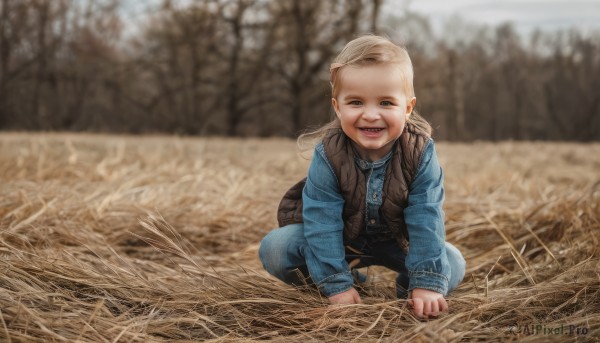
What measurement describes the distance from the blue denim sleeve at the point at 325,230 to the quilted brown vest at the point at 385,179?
1.3 inches

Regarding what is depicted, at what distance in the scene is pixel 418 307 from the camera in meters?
1.54

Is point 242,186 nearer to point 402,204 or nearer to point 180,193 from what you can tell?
point 180,193

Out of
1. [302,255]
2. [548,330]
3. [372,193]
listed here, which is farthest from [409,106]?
[548,330]

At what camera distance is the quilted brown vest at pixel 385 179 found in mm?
1698

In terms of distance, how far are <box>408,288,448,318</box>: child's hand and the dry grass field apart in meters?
0.03

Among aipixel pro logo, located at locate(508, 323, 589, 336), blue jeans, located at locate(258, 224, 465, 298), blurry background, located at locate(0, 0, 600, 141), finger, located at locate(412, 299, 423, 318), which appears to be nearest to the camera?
aipixel pro logo, located at locate(508, 323, 589, 336)

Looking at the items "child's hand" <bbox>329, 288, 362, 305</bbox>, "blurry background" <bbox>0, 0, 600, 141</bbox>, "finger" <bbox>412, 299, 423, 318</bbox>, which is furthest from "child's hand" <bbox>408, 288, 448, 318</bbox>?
"blurry background" <bbox>0, 0, 600, 141</bbox>

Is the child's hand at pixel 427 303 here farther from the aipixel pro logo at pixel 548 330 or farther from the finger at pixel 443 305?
the aipixel pro logo at pixel 548 330

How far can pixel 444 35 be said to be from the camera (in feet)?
110

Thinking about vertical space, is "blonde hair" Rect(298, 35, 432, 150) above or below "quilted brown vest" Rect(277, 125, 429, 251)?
above

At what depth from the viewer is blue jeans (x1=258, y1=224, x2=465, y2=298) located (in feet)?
5.88

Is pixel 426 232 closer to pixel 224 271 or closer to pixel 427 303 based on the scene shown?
pixel 427 303

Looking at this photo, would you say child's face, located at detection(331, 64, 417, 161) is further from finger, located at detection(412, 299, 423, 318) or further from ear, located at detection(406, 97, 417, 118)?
finger, located at detection(412, 299, 423, 318)

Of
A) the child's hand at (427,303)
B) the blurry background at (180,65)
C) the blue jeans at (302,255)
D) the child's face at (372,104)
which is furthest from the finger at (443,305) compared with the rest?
the blurry background at (180,65)
